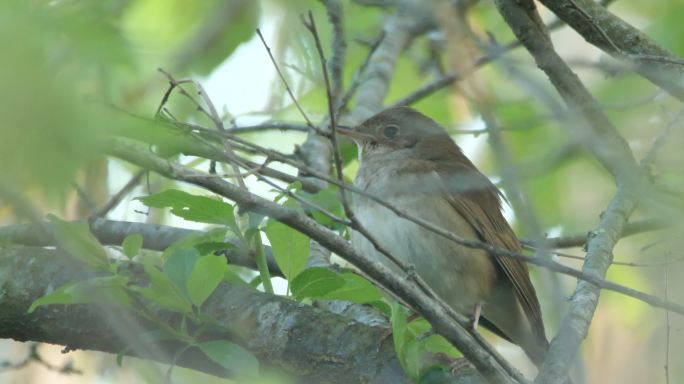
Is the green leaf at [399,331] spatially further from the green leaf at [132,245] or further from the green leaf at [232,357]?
the green leaf at [132,245]

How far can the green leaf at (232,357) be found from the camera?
11.5ft

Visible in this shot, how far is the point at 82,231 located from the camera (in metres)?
3.76

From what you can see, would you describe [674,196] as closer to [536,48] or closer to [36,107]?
[536,48]

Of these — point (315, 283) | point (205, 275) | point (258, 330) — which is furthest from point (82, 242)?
point (315, 283)

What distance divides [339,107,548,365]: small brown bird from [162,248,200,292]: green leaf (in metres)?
1.72

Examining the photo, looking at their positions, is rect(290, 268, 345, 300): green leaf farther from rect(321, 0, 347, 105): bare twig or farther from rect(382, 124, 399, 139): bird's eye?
rect(382, 124, 399, 139): bird's eye

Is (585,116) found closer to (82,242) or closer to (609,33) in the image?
(609,33)

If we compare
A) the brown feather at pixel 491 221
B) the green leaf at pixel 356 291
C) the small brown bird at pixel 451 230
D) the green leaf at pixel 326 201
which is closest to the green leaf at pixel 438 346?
the green leaf at pixel 356 291

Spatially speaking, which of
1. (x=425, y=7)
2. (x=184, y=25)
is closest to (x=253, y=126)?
(x=184, y=25)

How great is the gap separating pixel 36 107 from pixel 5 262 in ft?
9.09

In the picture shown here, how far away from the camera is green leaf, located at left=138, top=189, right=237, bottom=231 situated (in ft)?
12.8

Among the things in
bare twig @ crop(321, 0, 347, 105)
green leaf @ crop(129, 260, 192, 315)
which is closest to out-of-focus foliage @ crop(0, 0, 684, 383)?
green leaf @ crop(129, 260, 192, 315)

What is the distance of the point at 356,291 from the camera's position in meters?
4.07

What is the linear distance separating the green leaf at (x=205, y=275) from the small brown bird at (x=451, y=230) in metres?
1.75
